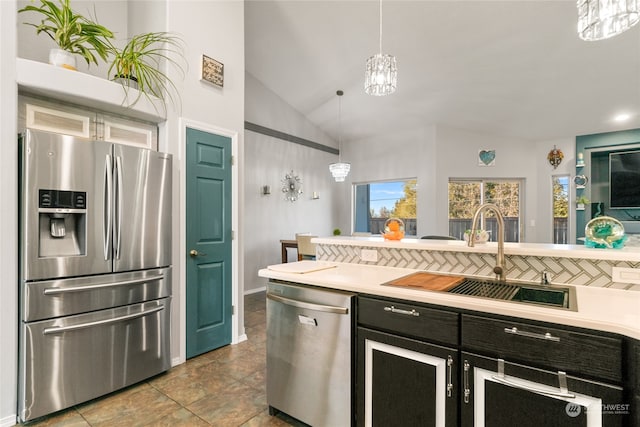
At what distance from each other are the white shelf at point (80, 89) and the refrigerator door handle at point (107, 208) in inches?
17.7

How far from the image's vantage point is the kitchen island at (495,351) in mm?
1064

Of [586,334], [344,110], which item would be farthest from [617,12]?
[344,110]

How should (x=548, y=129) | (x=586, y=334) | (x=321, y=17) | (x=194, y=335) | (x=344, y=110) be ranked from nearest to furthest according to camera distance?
(x=586, y=334) < (x=194, y=335) < (x=321, y=17) < (x=548, y=129) < (x=344, y=110)

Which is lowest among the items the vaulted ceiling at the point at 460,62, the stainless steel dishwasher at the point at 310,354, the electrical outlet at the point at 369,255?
the stainless steel dishwasher at the point at 310,354

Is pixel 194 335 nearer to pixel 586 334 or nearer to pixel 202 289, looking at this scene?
pixel 202 289

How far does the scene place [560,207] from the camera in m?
6.12

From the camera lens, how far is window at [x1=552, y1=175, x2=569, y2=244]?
20.0 ft

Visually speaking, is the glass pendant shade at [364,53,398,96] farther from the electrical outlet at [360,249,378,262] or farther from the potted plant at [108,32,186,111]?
the potted plant at [108,32,186,111]

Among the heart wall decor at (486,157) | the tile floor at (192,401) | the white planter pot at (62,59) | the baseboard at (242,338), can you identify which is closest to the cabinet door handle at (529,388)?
the tile floor at (192,401)

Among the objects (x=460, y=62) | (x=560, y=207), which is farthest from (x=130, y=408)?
(x=560, y=207)

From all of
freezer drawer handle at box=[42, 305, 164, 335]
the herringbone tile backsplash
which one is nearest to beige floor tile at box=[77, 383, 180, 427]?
freezer drawer handle at box=[42, 305, 164, 335]

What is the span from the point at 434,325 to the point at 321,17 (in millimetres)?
3924

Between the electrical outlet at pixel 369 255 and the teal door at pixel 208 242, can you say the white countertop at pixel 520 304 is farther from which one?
the teal door at pixel 208 242

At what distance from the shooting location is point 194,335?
9.38ft
